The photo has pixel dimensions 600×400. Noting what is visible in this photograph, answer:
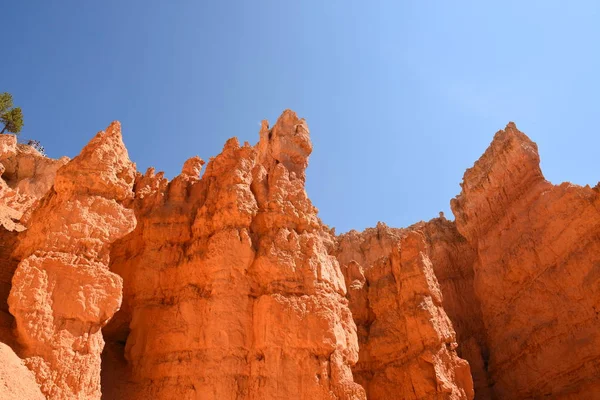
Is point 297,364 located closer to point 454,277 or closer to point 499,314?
point 499,314

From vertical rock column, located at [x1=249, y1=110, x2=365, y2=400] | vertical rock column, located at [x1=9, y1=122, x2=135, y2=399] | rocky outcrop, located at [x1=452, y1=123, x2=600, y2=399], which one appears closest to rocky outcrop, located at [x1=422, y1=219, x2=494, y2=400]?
rocky outcrop, located at [x1=452, y1=123, x2=600, y2=399]

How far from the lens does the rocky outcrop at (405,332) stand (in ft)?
62.4

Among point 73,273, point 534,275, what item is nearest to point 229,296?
point 73,273

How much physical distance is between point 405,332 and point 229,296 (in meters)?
10.2

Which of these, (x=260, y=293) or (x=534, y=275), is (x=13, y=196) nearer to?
(x=260, y=293)

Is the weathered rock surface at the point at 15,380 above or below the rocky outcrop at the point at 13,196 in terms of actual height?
below

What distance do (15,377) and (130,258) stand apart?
632 centimetres

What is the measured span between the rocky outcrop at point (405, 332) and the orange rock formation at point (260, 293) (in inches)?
2.8

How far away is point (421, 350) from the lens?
1947 centimetres

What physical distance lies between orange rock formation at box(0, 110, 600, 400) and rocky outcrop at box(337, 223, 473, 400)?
70mm

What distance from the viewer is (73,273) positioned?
10.8 metres

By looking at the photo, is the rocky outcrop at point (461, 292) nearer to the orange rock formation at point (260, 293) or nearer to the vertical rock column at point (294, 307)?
the orange rock formation at point (260, 293)

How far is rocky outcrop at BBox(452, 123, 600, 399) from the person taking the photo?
2086cm

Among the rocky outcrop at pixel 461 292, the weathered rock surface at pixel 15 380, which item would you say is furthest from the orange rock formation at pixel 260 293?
the rocky outcrop at pixel 461 292
